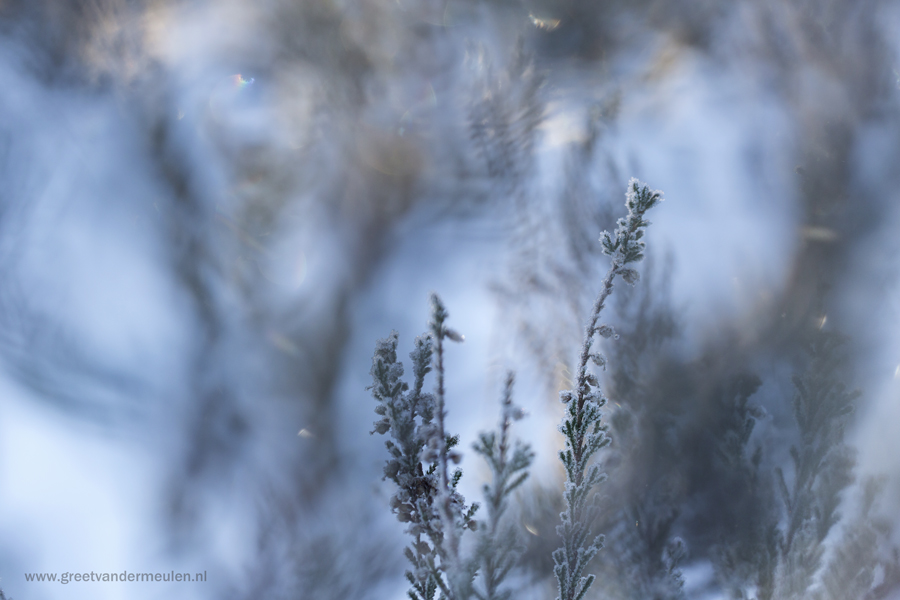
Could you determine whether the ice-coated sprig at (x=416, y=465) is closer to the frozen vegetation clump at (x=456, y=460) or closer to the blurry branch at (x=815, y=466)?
the frozen vegetation clump at (x=456, y=460)

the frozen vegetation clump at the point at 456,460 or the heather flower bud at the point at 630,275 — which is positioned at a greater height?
the heather flower bud at the point at 630,275

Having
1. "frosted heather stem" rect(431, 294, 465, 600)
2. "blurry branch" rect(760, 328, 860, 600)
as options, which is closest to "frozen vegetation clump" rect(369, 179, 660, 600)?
"frosted heather stem" rect(431, 294, 465, 600)

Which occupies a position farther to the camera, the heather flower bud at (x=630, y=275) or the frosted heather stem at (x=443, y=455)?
the heather flower bud at (x=630, y=275)

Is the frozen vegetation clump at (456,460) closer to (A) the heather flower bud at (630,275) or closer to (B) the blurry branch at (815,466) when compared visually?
(A) the heather flower bud at (630,275)

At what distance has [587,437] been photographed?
250cm

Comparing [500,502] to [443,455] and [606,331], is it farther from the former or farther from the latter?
[606,331]

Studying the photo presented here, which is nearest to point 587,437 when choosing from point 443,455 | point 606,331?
point 606,331

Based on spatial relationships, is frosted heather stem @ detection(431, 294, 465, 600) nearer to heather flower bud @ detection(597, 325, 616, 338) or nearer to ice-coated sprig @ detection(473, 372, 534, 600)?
ice-coated sprig @ detection(473, 372, 534, 600)

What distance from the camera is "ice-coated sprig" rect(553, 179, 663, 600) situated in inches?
95.9

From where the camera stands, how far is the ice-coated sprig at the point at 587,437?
244 cm

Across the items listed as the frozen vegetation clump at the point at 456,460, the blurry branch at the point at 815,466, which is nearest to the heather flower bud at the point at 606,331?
the frozen vegetation clump at the point at 456,460

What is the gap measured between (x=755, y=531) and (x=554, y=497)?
275cm

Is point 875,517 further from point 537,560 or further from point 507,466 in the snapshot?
point 507,466

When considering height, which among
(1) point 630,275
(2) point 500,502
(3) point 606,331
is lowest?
(2) point 500,502
